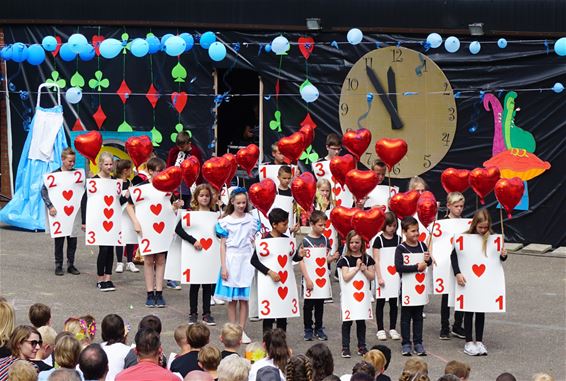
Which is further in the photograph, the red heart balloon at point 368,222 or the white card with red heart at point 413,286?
the white card with red heart at point 413,286

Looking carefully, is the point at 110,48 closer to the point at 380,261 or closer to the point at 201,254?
the point at 201,254

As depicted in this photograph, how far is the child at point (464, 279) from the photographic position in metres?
12.9

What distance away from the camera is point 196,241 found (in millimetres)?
13805

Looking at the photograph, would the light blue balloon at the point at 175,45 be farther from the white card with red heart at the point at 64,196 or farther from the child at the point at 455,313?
the child at the point at 455,313

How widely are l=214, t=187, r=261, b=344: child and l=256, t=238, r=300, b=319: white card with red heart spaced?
34cm

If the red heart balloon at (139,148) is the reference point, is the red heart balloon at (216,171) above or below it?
below

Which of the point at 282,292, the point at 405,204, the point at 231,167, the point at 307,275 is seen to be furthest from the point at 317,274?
the point at 231,167

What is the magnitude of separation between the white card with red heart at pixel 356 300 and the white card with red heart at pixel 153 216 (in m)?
2.78

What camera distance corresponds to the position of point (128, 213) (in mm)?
14844

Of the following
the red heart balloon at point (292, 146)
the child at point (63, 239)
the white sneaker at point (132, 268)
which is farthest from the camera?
the white sneaker at point (132, 268)

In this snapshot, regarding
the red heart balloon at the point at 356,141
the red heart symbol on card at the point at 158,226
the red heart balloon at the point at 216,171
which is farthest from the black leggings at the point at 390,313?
the red heart symbol on card at the point at 158,226

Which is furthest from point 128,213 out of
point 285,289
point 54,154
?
point 54,154

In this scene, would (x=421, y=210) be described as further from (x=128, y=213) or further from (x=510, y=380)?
(x=510, y=380)

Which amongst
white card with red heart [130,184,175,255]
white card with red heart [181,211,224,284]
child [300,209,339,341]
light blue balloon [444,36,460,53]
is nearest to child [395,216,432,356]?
child [300,209,339,341]
